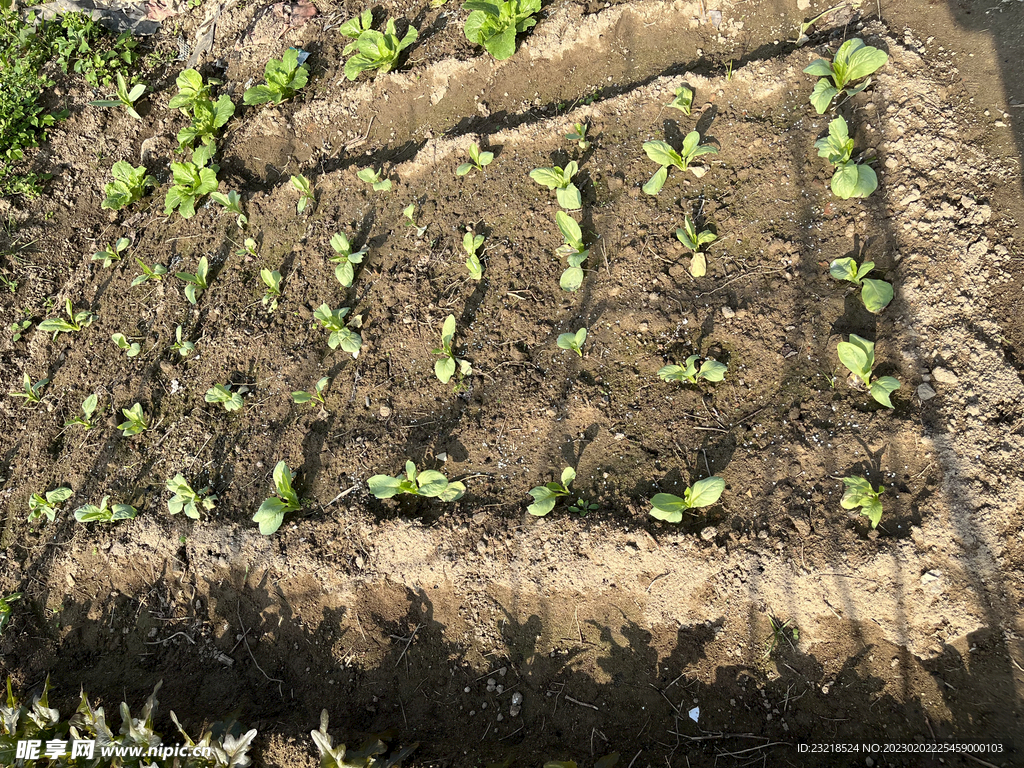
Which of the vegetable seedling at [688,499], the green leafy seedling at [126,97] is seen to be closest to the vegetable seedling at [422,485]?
the vegetable seedling at [688,499]

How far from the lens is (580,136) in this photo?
3.74 meters

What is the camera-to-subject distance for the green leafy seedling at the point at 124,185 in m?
4.88

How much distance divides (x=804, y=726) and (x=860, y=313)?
209cm

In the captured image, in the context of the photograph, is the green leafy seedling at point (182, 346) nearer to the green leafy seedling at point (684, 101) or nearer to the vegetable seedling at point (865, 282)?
the green leafy seedling at point (684, 101)

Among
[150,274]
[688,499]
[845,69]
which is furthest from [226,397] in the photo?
[845,69]

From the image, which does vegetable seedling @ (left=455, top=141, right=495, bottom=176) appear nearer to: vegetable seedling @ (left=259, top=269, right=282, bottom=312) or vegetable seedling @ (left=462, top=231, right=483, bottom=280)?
vegetable seedling @ (left=462, top=231, right=483, bottom=280)

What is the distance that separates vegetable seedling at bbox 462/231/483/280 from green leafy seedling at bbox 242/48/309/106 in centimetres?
241

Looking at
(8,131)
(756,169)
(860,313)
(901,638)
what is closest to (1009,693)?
(901,638)

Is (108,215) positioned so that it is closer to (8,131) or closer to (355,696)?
(8,131)

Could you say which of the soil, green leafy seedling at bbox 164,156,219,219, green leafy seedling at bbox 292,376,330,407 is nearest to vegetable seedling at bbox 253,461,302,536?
the soil

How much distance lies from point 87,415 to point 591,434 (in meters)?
3.89

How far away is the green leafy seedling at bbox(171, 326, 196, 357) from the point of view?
4.13 meters

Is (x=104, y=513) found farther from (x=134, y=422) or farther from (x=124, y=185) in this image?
(x=124, y=185)

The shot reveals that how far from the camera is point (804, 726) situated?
2.60m
